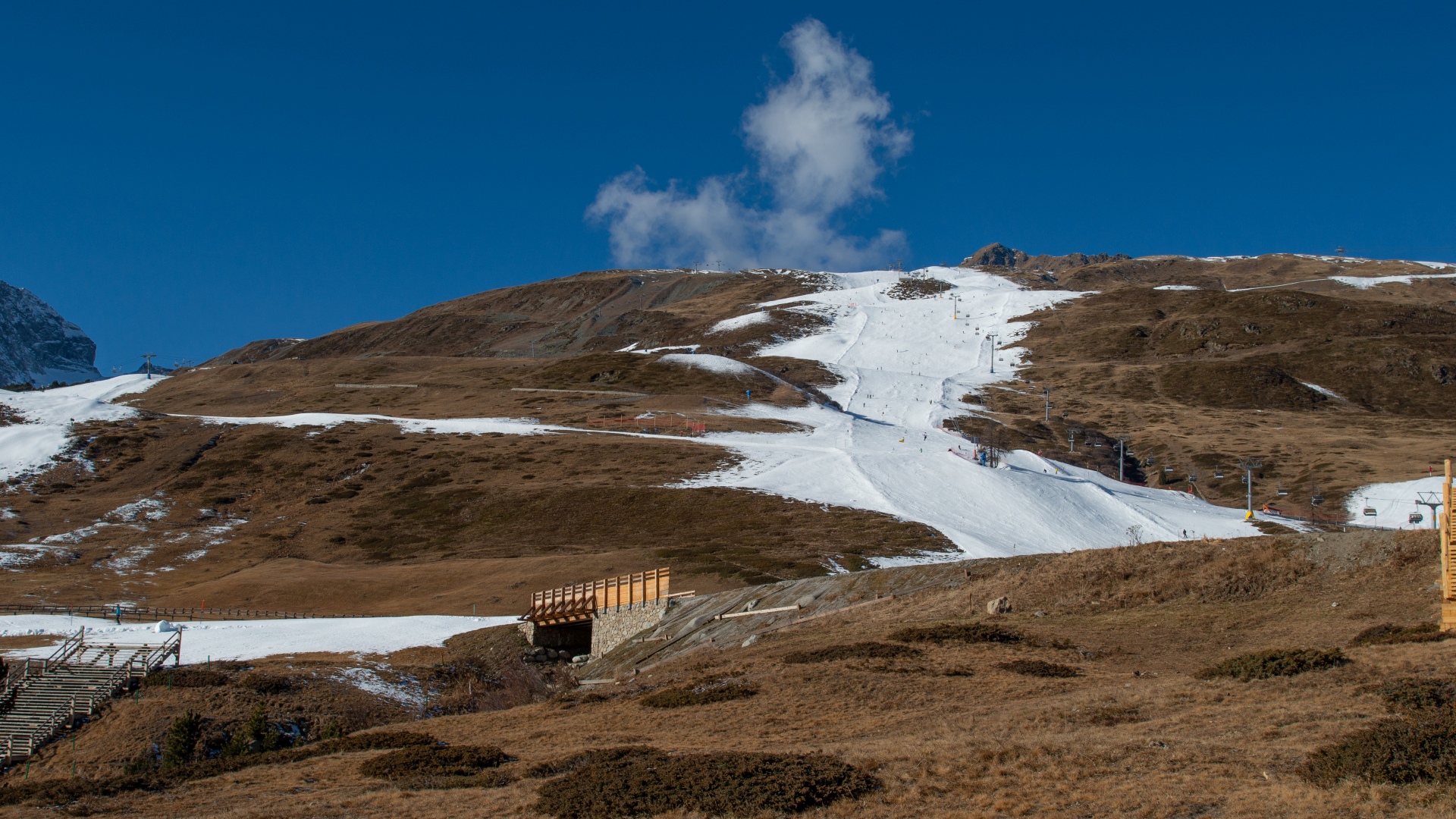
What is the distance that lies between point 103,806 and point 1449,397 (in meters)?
180

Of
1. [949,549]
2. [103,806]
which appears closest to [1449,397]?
[949,549]

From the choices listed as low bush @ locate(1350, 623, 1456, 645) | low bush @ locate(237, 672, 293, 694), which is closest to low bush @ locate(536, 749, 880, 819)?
low bush @ locate(1350, 623, 1456, 645)

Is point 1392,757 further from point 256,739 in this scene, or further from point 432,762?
point 256,739

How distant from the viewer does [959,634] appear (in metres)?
23.6

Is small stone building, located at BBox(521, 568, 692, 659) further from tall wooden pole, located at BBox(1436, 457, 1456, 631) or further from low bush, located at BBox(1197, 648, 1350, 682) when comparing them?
tall wooden pole, located at BBox(1436, 457, 1456, 631)

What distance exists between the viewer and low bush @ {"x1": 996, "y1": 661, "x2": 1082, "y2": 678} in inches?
758

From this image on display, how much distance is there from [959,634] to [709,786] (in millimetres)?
12066

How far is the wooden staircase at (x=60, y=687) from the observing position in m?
27.1

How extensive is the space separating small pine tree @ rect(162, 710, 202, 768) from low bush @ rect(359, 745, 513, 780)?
9.47 m

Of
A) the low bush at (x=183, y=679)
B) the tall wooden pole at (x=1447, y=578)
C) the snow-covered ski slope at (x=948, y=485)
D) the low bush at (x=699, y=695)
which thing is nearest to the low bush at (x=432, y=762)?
the low bush at (x=699, y=695)

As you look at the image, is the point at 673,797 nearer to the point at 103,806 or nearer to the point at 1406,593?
the point at 103,806

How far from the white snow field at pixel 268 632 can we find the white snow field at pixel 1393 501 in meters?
71.9

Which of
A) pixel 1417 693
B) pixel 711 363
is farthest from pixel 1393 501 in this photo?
pixel 711 363

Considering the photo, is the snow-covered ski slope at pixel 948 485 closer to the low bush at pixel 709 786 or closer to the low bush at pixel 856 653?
the low bush at pixel 856 653
